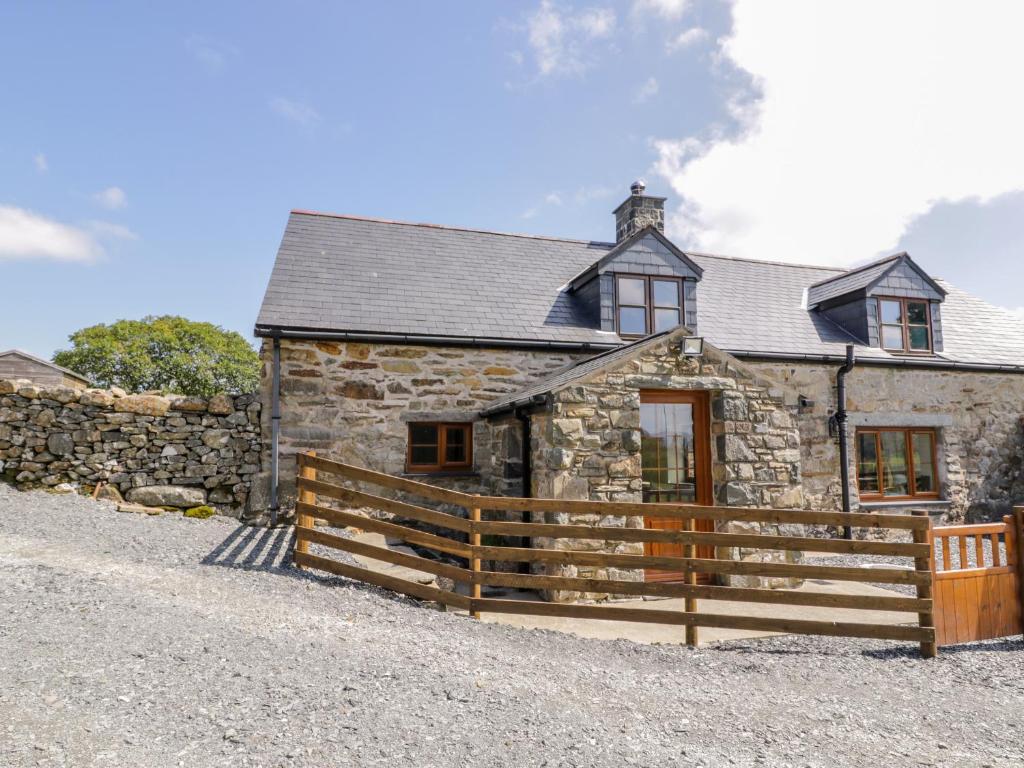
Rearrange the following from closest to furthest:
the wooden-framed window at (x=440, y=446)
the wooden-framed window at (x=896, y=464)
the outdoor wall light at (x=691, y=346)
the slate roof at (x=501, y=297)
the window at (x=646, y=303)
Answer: the outdoor wall light at (x=691, y=346) < the wooden-framed window at (x=440, y=446) < the slate roof at (x=501, y=297) < the window at (x=646, y=303) < the wooden-framed window at (x=896, y=464)

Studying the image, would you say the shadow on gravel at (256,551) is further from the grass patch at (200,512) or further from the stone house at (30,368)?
the stone house at (30,368)

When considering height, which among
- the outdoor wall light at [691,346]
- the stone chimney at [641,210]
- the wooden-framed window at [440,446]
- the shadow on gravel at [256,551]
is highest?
the stone chimney at [641,210]

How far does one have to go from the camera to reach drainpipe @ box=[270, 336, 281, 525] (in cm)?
923

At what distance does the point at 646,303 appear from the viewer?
11844 mm

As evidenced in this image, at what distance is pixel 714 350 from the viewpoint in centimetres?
808

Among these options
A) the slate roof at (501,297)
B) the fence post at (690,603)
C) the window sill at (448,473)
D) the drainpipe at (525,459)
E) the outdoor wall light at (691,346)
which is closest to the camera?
the fence post at (690,603)

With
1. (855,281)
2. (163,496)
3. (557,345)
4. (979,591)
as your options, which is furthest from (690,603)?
(855,281)

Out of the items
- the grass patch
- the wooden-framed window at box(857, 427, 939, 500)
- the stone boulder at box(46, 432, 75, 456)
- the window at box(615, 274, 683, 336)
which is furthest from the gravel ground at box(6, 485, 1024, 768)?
the window at box(615, 274, 683, 336)

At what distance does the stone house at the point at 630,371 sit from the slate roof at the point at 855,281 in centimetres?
6

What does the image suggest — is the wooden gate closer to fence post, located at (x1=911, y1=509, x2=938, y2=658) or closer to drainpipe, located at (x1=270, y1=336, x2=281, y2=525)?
fence post, located at (x1=911, y1=509, x2=938, y2=658)

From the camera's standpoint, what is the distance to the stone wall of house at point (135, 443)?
28.7 ft

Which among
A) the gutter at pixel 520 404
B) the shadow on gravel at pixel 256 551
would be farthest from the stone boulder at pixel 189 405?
the gutter at pixel 520 404

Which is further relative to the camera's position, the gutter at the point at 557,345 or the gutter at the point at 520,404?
the gutter at the point at 557,345

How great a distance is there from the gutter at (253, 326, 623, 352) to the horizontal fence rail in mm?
3783
